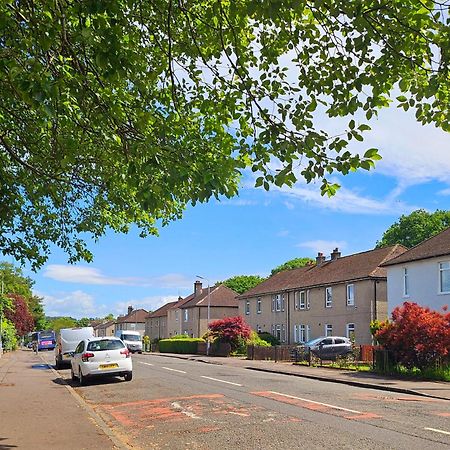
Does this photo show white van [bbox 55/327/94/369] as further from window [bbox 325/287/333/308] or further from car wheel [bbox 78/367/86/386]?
window [bbox 325/287/333/308]

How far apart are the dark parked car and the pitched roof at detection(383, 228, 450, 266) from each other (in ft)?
18.3

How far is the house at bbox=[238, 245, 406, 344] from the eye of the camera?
1667 inches

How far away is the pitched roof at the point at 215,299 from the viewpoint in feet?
251

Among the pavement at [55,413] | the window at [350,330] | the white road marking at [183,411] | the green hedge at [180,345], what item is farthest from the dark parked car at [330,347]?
the white road marking at [183,411]

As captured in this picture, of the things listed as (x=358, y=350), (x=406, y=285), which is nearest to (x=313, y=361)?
(x=358, y=350)

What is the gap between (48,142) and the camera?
1018 centimetres

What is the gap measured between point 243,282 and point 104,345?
83.4 metres

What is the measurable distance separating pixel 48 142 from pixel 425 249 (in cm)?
2858

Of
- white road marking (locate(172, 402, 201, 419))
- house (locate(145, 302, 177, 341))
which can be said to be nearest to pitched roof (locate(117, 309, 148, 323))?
house (locate(145, 302, 177, 341))

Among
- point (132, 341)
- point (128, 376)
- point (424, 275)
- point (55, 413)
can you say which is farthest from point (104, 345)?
point (132, 341)

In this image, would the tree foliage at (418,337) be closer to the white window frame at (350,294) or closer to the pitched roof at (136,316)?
the white window frame at (350,294)

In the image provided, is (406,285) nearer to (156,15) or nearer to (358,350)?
(358,350)

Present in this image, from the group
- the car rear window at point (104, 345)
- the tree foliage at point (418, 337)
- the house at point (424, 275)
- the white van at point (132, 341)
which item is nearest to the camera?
the car rear window at point (104, 345)

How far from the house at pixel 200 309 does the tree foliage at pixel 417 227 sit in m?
21.7
